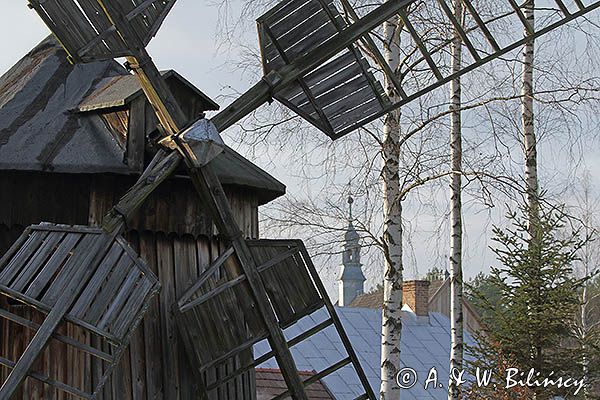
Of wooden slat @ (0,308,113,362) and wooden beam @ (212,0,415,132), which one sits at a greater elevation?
wooden beam @ (212,0,415,132)

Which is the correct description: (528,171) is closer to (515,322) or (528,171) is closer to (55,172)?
(515,322)

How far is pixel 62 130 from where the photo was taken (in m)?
7.25

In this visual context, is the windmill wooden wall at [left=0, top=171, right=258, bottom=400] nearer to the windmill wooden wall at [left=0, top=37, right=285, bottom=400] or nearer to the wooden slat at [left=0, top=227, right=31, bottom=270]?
the windmill wooden wall at [left=0, top=37, right=285, bottom=400]

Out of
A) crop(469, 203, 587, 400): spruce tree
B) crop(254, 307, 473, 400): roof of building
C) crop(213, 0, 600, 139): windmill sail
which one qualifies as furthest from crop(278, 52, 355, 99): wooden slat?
crop(254, 307, 473, 400): roof of building

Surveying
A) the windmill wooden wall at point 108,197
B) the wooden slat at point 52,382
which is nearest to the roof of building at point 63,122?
the windmill wooden wall at point 108,197

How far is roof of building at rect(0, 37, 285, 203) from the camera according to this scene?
22.8 feet

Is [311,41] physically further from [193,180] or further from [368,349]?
[368,349]

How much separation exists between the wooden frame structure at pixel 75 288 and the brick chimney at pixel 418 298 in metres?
16.3

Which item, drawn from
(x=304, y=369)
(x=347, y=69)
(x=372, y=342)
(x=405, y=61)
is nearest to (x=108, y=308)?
(x=347, y=69)

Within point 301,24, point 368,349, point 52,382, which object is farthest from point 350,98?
point 368,349

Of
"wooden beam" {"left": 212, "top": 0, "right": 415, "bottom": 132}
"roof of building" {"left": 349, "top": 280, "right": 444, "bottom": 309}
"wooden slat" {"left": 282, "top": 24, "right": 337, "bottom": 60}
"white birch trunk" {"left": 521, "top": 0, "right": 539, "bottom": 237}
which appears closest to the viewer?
"wooden beam" {"left": 212, "top": 0, "right": 415, "bottom": 132}

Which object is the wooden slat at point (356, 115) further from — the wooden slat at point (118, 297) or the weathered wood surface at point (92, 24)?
the wooden slat at point (118, 297)

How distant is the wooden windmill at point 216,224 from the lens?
642 centimetres

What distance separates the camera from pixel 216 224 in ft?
23.5
